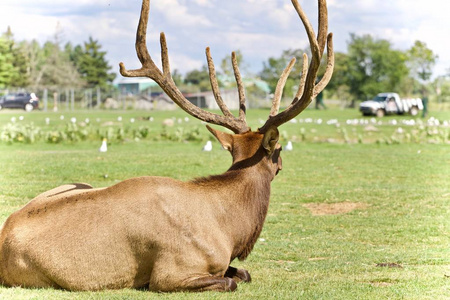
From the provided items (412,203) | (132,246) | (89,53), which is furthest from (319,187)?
(89,53)

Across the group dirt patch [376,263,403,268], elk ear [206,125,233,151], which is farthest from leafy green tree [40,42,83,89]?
elk ear [206,125,233,151]

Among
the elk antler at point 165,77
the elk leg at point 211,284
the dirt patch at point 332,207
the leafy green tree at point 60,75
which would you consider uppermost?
the elk antler at point 165,77

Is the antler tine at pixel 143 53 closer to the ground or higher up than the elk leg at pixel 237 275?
higher up

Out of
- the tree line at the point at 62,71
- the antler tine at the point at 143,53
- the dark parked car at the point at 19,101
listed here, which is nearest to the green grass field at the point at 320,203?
the antler tine at the point at 143,53

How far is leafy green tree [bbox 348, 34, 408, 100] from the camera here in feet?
356

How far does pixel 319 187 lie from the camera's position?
19.2m

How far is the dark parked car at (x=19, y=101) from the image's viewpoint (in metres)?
69.8

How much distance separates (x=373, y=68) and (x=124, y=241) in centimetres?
10623

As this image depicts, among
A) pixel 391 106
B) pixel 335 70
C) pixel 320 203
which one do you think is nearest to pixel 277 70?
pixel 335 70

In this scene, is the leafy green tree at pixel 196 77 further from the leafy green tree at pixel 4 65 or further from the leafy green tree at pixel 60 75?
the leafy green tree at pixel 4 65

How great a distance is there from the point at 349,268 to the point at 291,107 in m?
2.37

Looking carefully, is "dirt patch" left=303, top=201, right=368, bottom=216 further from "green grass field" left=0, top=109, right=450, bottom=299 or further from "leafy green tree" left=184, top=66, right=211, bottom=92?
"leafy green tree" left=184, top=66, right=211, bottom=92

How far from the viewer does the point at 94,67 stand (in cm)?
10456

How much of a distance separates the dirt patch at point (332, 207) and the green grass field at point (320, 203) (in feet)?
0.07
